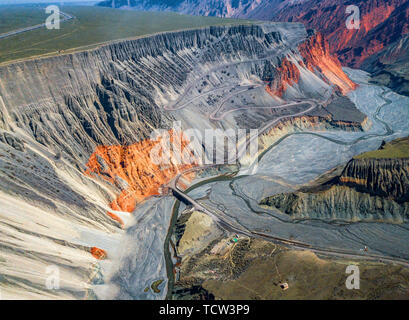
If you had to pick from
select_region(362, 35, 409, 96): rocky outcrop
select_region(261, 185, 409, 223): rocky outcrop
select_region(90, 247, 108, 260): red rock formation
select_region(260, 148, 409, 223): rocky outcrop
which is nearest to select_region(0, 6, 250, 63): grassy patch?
select_region(90, 247, 108, 260): red rock formation

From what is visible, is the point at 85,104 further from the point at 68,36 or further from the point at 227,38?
the point at 227,38

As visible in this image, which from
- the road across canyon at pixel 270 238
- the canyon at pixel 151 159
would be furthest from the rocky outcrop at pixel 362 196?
the road across canyon at pixel 270 238

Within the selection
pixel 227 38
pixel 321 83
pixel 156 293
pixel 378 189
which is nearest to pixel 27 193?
pixel 156 293

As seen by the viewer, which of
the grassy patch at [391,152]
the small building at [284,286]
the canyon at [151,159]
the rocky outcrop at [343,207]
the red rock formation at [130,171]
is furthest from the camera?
the red rock formation at [130,171]

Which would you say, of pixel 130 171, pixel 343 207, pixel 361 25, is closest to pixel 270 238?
pixel 343 207

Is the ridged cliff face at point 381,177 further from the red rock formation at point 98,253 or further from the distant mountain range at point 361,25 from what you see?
the distant mountain range at point 361,25

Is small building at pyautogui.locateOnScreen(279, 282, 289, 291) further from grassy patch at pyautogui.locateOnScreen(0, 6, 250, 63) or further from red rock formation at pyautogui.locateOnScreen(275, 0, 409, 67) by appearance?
red rock formation at pyautogui.locateOnScreen(275, 0, 409, 67)

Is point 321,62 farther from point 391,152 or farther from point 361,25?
point 361,25
